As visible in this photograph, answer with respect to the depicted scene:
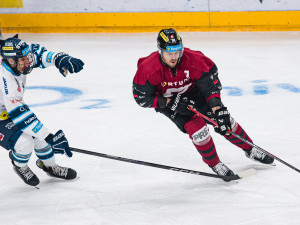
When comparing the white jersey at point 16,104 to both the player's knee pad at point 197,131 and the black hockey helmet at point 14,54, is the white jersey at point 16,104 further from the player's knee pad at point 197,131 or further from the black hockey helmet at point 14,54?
the player's knee pad at point 197,131

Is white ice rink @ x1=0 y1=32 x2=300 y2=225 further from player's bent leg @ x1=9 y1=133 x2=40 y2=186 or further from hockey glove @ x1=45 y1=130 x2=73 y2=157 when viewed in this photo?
hockey glove @ x1=45 y1=130 x2=73 y2=157

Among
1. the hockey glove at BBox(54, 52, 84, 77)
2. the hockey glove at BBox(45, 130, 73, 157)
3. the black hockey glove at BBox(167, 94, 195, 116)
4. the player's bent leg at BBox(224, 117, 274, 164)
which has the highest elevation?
the hockey glove at BBox(54, 52, 84, 77)

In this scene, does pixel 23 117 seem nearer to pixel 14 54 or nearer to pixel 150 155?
pixel 14 54

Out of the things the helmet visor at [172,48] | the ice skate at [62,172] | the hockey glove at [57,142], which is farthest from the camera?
the ice skate at [62,172]

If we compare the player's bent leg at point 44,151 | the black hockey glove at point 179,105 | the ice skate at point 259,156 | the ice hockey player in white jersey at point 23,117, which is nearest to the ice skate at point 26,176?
the ice hockey player in white jersey at point 23,117

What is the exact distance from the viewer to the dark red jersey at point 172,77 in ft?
10.2

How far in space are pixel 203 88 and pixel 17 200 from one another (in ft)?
4.19

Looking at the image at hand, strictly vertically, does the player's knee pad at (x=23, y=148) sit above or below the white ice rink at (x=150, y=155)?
above

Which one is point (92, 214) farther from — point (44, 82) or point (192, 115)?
point (44, 82)

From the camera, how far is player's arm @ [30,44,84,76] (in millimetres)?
3242

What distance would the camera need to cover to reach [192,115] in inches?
128

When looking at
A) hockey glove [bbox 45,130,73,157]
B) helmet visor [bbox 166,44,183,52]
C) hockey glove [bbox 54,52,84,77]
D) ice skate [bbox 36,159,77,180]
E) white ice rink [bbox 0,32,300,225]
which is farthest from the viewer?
ice skate [bbox 36,159,77,180]

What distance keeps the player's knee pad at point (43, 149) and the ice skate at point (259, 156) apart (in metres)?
1.28

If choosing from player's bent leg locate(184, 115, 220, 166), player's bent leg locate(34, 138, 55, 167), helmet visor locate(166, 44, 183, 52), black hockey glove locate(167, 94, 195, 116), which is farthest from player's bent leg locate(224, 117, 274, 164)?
player's bent leg locate(34, 138, 55, 167)
